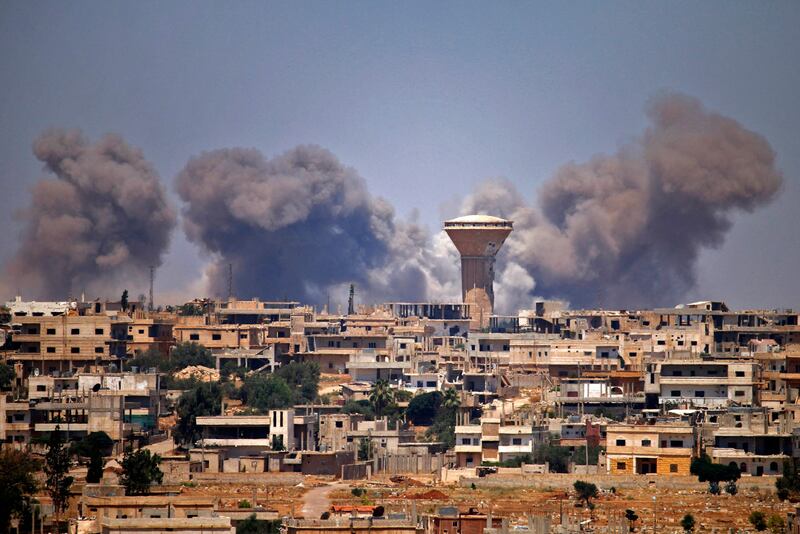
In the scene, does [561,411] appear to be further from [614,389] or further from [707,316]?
[707,316]

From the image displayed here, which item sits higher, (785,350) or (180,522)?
(785,350)

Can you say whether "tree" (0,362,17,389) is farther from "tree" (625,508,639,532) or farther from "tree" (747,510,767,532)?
"tree" (747,510,767,532)

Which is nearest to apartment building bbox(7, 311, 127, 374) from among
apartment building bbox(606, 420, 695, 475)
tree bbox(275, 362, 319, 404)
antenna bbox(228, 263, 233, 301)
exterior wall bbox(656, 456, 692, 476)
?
tree bbox(275, 362, 319, 404)

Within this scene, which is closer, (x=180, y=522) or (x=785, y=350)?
(x=180, y=522)

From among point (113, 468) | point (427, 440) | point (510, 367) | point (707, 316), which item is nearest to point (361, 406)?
point (427, 440)

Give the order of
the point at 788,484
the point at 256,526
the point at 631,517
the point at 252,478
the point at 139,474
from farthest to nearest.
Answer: the point at 252,478 < the point at 788,484 < the point at 139,474 < the point at 631,517 < the point at 256,526

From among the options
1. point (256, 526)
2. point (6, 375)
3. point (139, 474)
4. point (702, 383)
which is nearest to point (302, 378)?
point (6, 375)

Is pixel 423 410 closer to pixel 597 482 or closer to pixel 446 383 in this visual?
pixel 446 383
